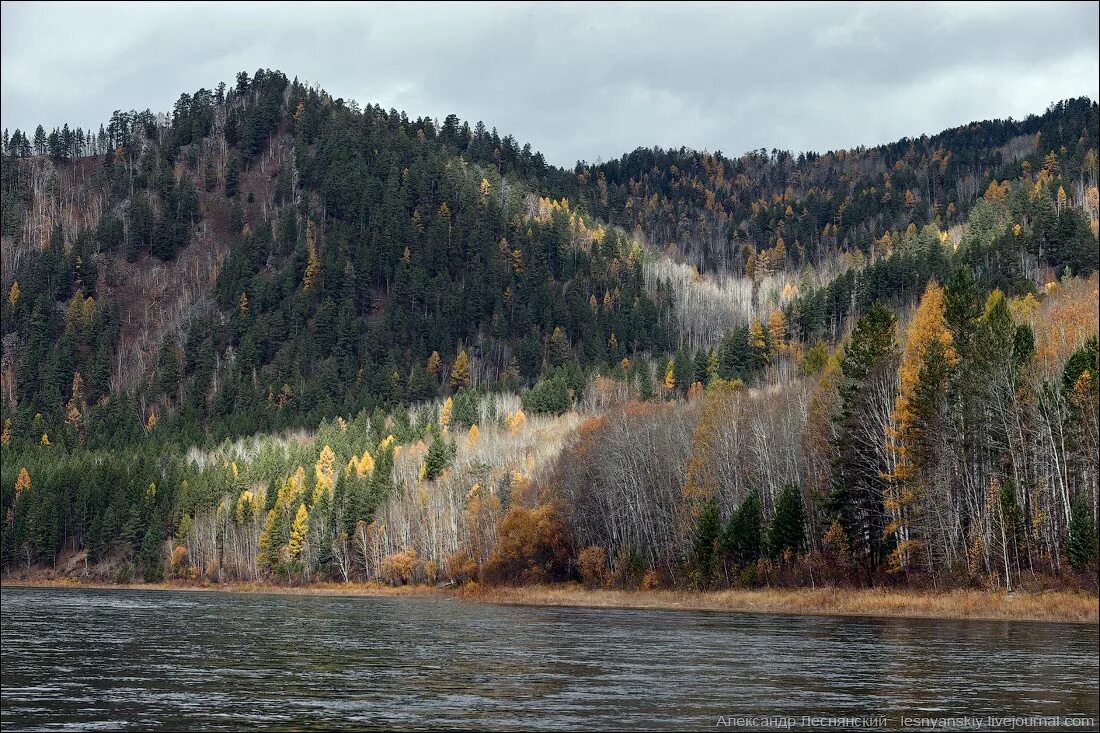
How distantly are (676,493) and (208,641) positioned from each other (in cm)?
5279

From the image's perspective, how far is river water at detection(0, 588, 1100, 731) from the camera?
2912cm

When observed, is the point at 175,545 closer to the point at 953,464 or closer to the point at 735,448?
the point at 735,448

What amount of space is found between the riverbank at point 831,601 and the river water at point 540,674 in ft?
13.5

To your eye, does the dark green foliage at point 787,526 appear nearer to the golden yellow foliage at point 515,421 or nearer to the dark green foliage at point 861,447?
the dark green foliage at point 861,447

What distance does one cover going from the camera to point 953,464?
2840 inches

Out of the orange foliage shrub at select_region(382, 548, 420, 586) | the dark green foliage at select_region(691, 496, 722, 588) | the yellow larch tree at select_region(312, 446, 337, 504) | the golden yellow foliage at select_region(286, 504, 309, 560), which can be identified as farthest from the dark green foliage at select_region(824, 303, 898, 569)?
the yellow larch tree at select_region(312, 446, 337, 504)

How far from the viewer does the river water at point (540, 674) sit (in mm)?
29125

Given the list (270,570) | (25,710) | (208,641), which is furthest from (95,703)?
(270,570)

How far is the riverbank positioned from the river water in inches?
162

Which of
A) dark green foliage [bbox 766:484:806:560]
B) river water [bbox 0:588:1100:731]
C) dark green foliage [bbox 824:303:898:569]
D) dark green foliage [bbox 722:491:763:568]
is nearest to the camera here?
river water [bbox 0:588:1100:731]

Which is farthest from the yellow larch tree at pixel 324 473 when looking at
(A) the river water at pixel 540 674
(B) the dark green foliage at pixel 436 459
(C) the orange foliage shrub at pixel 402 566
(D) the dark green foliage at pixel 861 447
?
(A) the river water at pixel 540 674

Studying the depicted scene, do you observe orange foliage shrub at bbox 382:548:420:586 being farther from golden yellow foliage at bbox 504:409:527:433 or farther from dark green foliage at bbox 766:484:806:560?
golden yellow foliage at bbox 504:409:527:433

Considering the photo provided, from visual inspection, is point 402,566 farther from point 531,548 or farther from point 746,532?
point 746,532

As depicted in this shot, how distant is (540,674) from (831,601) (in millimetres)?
40355
